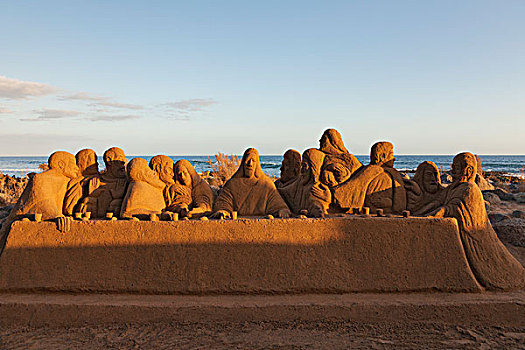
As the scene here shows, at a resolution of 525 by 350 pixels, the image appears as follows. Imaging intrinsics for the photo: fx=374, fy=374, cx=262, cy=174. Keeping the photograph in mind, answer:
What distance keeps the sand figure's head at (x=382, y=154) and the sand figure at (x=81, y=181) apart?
400 centimetres

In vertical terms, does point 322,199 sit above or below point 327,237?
above

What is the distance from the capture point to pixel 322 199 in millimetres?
5027

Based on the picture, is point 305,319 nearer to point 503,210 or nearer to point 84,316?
point 84,316

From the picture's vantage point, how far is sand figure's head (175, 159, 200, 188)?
5.32 m

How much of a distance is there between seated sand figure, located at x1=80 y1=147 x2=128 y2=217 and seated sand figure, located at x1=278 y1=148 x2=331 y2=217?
2.30m

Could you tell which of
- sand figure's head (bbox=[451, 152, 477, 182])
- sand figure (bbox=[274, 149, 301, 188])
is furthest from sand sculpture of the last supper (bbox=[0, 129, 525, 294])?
sand figure (bbox=[274, 149, 301, 188])

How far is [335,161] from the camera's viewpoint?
5.29 m

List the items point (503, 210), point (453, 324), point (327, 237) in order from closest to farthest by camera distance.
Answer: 1. point (453, 324)
2. point (327, 237)
3. point (503, 210)

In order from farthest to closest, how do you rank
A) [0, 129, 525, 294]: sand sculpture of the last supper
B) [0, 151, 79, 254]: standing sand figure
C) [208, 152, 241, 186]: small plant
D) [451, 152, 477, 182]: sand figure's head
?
[208, 152, 241, 186]: small plant
[451, 152, 477, 182]: sand figure's head
[0, 151, 79, 254]: standing sand figure
[0, 129, 525, 294]: sand sculpture of the last supper

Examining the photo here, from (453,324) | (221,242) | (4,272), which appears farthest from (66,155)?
(453,324)

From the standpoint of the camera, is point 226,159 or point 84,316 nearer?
point 84,316

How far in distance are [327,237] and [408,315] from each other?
3.69ft

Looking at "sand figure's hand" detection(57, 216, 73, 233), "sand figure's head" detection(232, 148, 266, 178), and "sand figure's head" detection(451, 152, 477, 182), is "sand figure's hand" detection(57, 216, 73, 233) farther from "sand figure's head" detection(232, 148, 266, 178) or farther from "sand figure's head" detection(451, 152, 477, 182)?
"sand figure's head" detection(451, 152, 477, 182)

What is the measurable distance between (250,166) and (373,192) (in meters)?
1.72
